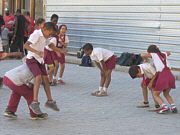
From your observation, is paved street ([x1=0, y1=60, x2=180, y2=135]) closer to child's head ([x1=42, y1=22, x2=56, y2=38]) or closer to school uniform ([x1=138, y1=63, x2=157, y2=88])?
school uniform ([x1=138, y1=63, x2=157, y2=88])

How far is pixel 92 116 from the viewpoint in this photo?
583cm

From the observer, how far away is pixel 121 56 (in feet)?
38.5

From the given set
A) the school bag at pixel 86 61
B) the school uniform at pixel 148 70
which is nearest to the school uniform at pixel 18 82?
the school uniform at pixel 148 70

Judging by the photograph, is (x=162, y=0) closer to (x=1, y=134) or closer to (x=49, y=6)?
(x=49, y=6)

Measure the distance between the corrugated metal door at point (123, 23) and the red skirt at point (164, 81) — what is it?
4693mm

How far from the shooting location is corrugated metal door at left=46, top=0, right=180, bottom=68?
10.8 meters

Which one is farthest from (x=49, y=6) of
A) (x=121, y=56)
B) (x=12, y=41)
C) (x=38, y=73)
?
(x=38, y=73)

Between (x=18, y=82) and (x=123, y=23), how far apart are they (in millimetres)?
7475

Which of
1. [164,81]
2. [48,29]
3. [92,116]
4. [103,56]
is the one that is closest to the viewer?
[48,29]

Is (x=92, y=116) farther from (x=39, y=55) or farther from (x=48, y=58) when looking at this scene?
Answer: (x=48, y=58)

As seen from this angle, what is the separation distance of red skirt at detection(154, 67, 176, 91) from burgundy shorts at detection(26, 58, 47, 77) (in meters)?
1.95

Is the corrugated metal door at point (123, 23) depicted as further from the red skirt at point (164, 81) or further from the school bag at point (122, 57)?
the red skirt at point (164, 81)

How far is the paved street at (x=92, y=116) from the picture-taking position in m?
5.00

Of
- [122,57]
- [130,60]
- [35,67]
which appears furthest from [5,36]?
[35,67]
